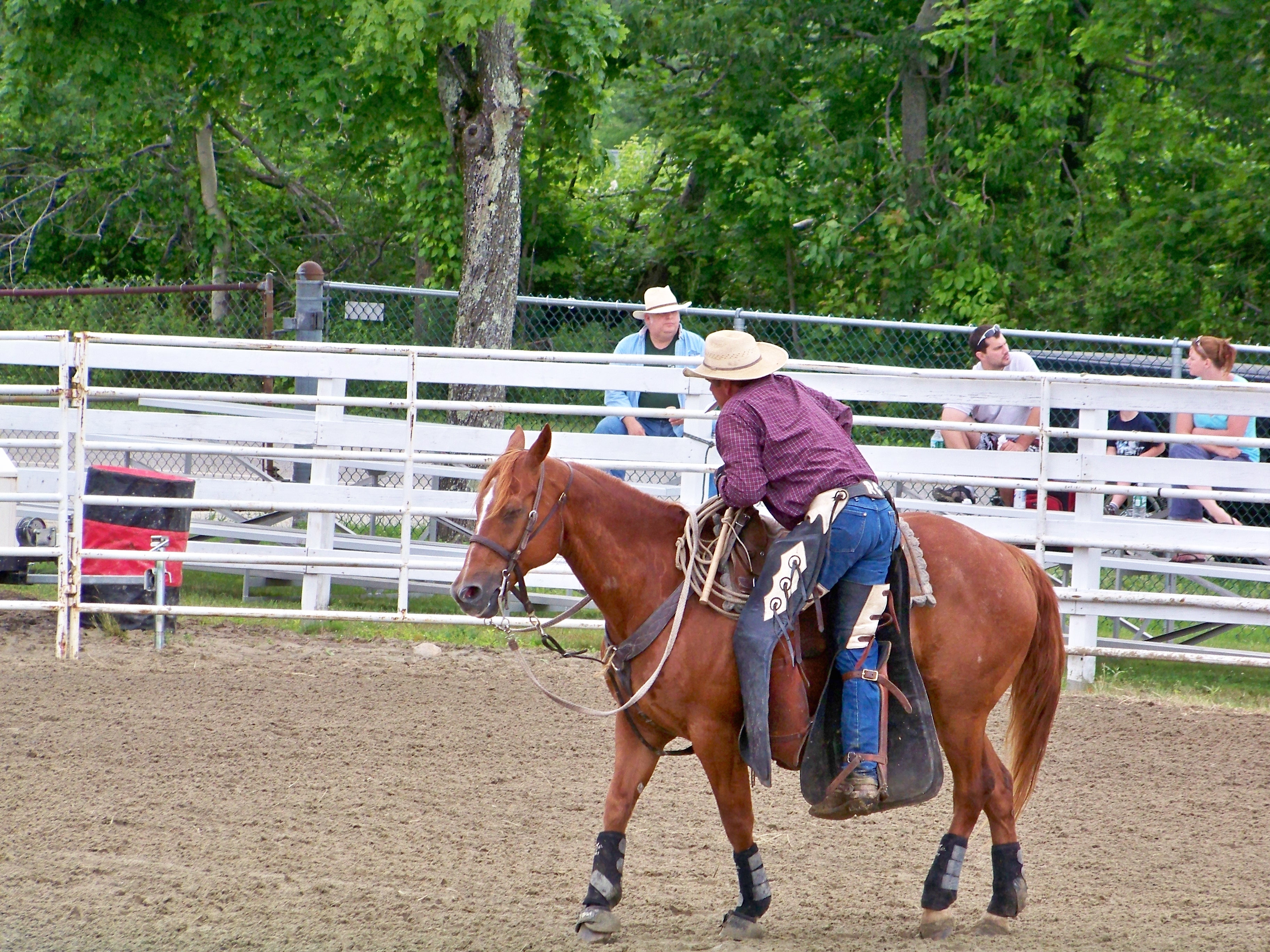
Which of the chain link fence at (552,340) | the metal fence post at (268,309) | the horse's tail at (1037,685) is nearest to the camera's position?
the horse's tail at (1037,685)

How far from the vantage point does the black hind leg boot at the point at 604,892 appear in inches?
159

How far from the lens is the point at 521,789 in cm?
560

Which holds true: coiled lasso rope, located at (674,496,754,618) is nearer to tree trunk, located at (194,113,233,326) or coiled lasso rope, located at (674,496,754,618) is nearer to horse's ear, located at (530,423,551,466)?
horse's ear, located at (530,423,551,466)

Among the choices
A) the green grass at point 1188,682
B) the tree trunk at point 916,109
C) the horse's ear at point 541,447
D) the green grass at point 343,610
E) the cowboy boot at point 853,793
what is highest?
the tree trunk at point 916,109

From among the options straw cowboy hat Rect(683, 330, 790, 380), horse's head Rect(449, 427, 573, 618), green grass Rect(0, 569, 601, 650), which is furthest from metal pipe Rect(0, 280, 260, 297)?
straw cowboy hat Rect(683, 330, 790, 380)

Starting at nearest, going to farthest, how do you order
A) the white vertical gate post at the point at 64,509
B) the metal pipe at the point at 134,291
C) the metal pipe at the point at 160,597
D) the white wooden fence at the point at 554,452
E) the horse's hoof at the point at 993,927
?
the horse's hoof at the point at 993,927 < the white vertical gate post at the point at 64,509 < the white wooden fence at the point at 554,452 < the metal pipe at the point at 160,597 < the metal pipe at the point at 134,291

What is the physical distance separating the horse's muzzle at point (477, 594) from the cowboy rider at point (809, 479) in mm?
797

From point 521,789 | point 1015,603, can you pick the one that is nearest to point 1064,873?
point 1015,603

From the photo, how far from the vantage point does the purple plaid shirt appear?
4.04 m

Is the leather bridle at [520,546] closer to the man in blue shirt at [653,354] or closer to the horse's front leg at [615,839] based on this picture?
the horse's front leg at [615,839]

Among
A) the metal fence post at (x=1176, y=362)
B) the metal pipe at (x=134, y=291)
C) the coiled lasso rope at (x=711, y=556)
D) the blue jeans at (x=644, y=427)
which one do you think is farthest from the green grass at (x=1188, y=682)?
the metal pipe at (x=134, y=291)

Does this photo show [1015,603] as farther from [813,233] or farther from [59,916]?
[813,233]

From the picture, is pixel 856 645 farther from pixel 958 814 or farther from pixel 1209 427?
pixel 1209 427

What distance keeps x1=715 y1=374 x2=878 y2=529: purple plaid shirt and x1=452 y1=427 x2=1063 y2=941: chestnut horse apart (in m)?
0.36
